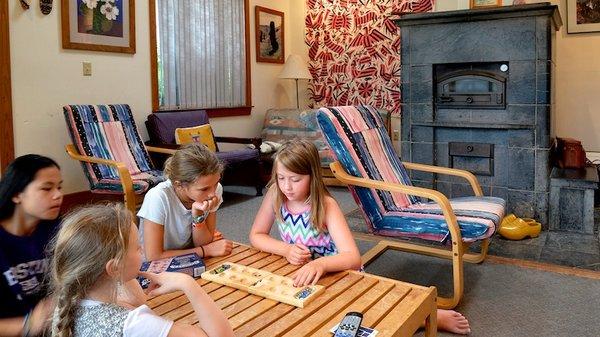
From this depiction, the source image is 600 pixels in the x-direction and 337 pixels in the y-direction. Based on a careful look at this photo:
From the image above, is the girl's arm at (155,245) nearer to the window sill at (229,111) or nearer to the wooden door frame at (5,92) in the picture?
the wooden door frame at (5,92)

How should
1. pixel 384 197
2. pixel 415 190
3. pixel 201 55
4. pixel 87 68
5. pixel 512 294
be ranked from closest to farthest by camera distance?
pixel 415 190, pixel 512 294, pixel 384 197, pixel 87 68, pixel 201 55

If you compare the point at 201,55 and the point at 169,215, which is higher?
the point at 201,55

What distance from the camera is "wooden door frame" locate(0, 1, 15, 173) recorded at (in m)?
3.53

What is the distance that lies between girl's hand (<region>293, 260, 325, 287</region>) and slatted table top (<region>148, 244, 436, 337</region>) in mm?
27

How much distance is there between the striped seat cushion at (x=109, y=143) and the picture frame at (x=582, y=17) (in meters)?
3.83

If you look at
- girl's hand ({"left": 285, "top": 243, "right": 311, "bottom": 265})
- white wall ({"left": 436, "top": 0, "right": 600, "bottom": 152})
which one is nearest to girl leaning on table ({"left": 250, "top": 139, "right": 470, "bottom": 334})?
girl's hand ({"left": 285, "top": 243, "right": 311, "bottom": 265})

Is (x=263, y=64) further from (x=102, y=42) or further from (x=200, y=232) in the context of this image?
(x=200, y=232)

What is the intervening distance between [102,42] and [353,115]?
2357 millimetres

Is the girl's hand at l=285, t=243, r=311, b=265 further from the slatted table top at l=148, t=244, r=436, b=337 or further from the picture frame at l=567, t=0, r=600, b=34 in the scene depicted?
the picture frame at l=567, t=0, r=600, b=34

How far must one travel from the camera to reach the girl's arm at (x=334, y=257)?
1517 mm

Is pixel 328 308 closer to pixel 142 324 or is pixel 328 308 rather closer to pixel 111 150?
pixel 142 324

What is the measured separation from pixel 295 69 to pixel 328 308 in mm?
4832

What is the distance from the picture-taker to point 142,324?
1.03m

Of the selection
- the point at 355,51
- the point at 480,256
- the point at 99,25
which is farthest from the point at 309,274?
the point at 355,51
